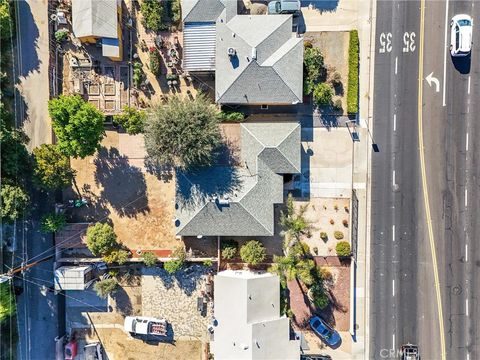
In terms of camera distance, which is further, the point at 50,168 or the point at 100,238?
the point at 100,238

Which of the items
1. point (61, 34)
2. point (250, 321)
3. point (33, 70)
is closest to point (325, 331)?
point (250, 321)

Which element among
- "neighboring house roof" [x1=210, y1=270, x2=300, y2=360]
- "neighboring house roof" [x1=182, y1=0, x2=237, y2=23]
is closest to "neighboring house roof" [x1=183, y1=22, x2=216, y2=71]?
"neighboring house roof" [x1=182, y1=0, x2=237, y2=23]

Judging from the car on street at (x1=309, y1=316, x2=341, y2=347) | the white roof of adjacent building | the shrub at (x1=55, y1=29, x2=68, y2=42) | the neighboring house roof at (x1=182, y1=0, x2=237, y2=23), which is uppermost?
the neighboring house roof at (x1=182, y1=0, x2=237, y2=23)

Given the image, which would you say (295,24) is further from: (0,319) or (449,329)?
(0,319)

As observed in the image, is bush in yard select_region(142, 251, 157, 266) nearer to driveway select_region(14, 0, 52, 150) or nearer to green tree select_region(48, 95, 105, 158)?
green tree select_region(48, 95, 105, 158)

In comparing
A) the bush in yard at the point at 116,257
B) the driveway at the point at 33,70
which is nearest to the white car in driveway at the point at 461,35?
the bush in yard at the point at 116,257

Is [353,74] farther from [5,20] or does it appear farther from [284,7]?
[5,20]
